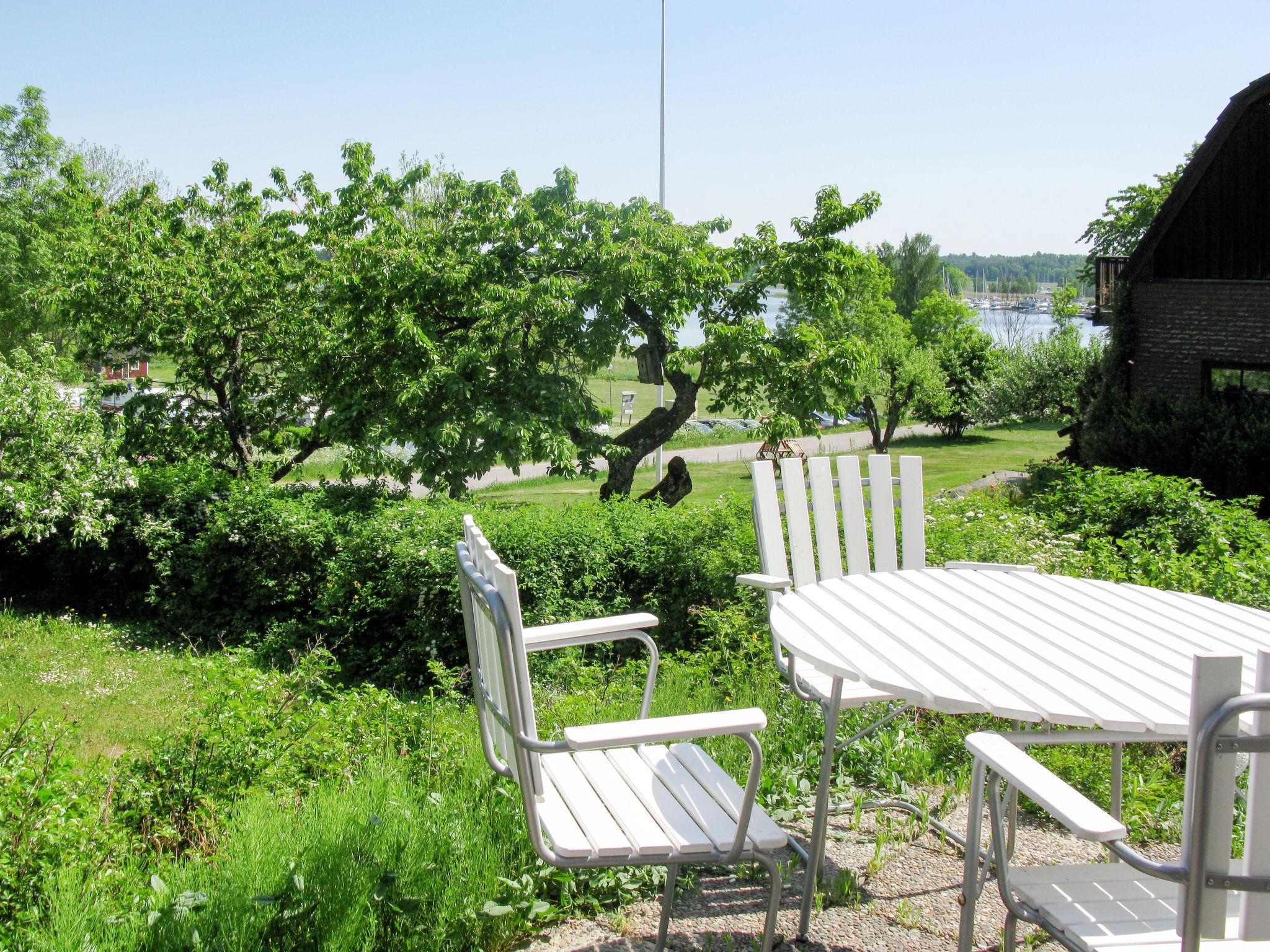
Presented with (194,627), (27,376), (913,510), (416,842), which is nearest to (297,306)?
(27,376)

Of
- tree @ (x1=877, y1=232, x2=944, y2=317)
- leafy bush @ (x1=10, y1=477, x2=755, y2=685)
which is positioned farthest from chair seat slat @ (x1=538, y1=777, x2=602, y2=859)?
tree @ (x1=877, y1=232, x2=944, y2=317)

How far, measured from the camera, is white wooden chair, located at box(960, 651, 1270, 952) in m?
1.55

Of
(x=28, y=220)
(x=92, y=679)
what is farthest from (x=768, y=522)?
(x=28, y=220)

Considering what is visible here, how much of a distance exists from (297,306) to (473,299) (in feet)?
10.0

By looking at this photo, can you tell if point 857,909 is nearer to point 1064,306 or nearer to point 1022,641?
point 1022,641

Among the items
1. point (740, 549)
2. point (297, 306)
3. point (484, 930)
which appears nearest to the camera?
point (484, 930)

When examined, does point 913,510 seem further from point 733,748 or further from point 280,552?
point 280,552

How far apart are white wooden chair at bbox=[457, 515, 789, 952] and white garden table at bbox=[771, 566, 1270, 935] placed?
42cm

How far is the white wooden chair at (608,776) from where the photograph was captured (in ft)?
7.13

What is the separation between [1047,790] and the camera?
188 cm

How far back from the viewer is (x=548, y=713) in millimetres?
4043

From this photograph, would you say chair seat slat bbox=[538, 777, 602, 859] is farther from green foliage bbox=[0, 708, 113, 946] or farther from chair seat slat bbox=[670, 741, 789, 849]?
green foliage bbox=[0, 708, 113, 946]

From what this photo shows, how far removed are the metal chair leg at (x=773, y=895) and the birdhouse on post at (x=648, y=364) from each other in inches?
441

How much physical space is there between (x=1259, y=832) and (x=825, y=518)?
2.71 meters
